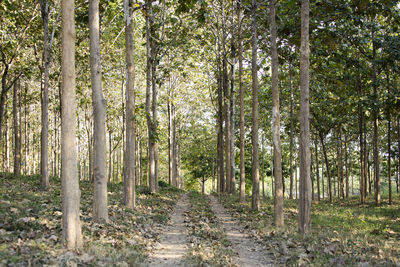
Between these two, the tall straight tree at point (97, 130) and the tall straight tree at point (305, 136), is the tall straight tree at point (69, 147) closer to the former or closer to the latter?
the tall straight tree at point (97, 130)

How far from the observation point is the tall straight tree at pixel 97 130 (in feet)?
28.1

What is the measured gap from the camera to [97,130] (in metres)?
8.84

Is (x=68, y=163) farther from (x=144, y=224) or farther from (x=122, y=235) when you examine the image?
(x=144, y=224)

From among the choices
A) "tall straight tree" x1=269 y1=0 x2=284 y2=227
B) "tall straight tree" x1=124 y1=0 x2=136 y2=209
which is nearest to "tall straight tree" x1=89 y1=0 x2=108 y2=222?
"tall straight tree" x1=124 y1=0 x2=136 y2=209

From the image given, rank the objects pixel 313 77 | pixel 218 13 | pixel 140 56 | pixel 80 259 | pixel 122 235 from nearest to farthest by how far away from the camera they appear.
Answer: pixel 80 259 → pixel 122 235 → pixel 313 77 → pixel 218 13 → pixel 140 56

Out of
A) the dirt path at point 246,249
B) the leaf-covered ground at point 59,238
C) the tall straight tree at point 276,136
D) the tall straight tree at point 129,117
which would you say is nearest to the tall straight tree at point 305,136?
the tall straight tree at point 276,136

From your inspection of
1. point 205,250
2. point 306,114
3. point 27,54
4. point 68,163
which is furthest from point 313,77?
point 27,54

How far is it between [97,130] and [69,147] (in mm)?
2850

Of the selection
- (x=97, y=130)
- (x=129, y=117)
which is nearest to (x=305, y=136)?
(x=97, y=130)

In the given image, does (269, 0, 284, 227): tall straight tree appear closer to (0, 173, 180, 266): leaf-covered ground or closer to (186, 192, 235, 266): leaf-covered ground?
(186, 192, 235, 266): leaf-covered ground

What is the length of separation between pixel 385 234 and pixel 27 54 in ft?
73.2

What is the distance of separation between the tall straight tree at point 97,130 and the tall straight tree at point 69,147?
252cm

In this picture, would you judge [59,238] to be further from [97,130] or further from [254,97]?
[254,97]

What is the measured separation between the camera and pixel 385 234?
384 inches
